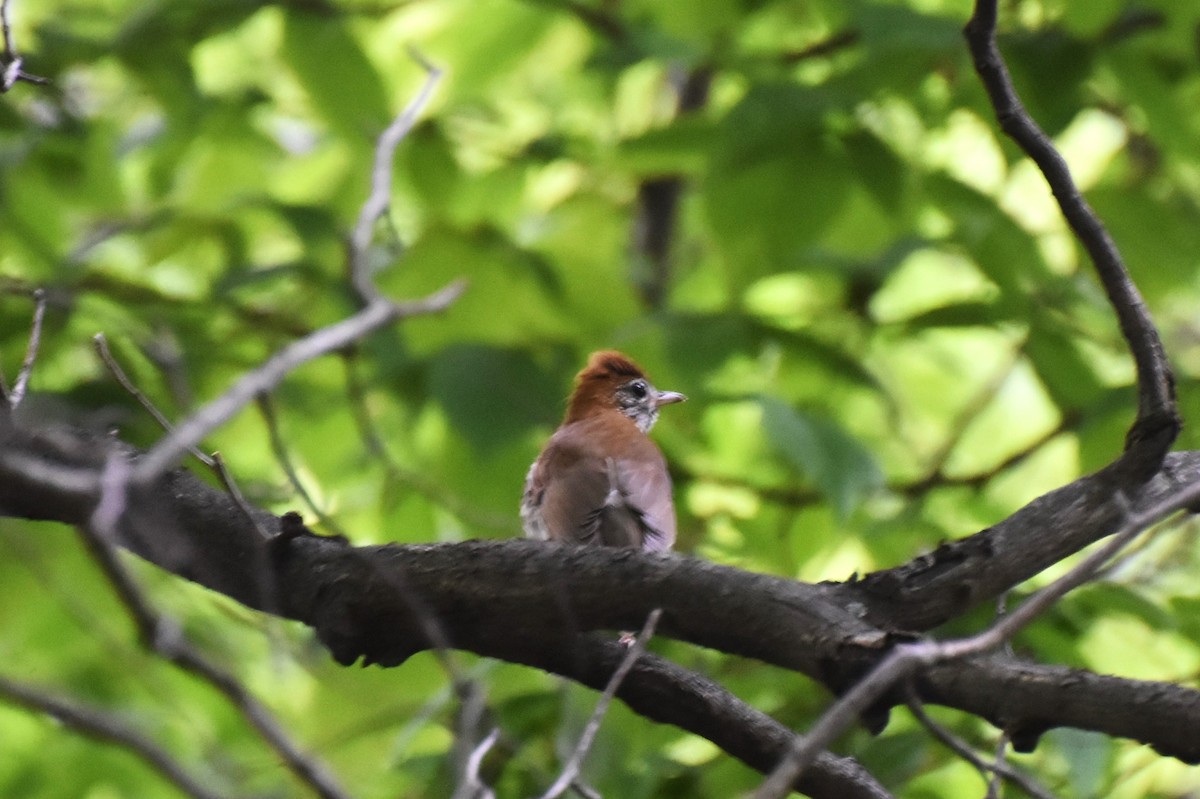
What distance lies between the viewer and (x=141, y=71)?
5.41 meters

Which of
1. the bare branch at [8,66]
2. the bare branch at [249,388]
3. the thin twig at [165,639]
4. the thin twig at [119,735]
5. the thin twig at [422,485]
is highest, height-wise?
the bare branch at [8,66]

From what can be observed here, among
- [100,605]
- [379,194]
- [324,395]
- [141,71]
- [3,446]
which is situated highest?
[141,71]

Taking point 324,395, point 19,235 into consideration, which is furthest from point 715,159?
point 19,235

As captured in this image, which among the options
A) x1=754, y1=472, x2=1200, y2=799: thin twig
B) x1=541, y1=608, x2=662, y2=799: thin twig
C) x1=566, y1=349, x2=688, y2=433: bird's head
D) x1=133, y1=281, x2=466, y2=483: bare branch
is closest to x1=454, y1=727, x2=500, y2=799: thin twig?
x1=541, y1=608, x2=662, y2=799: thin twig

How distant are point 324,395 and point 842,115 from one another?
2320 mm

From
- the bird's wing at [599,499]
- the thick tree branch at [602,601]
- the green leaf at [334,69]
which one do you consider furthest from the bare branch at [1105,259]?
the green leaf at [334,69]

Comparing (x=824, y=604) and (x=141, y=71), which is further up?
(x=141, y=71)

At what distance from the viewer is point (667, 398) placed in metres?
5.42

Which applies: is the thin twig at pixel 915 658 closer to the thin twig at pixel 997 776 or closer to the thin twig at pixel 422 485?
the thin twig at pixel 997 776

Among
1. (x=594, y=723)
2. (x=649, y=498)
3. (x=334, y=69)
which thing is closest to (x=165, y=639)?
(x=594, y=723)

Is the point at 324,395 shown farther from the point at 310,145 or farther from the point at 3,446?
the point at 3,446

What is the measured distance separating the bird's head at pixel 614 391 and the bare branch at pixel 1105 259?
2787 mm

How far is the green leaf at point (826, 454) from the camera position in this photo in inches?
177

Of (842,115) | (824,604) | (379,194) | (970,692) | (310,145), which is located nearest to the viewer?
(970,692)
